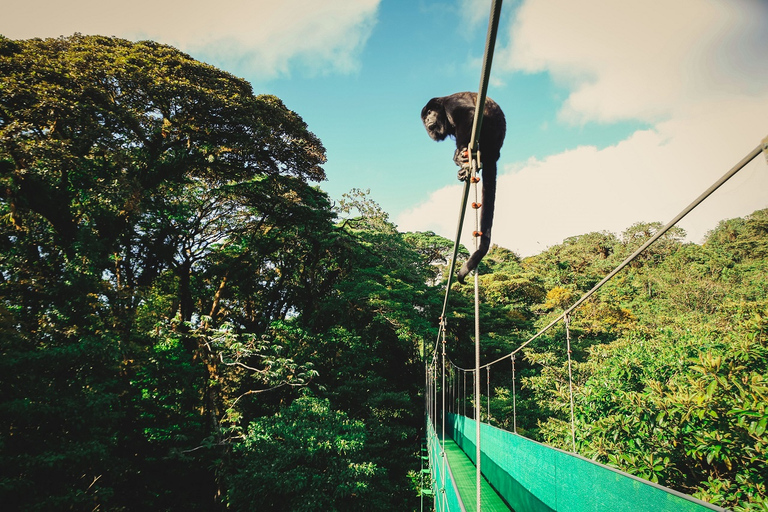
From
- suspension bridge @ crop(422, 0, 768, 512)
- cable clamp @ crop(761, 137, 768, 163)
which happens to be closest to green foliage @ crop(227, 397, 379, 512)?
suspension bridge @ crop(422, 0, 768, 512)

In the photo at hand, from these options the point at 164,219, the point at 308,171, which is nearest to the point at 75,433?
the point at 164,219

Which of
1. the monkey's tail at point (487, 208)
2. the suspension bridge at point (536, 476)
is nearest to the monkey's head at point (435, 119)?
the monkey's tail at point (487, 208)

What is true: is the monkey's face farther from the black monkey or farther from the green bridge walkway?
the green bridge walkway

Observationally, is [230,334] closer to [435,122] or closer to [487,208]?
[435,122]

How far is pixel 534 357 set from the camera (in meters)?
8.20

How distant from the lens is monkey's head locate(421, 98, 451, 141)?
148 centimetres

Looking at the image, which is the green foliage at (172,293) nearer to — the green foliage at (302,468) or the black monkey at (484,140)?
the green foliage at (302,468)

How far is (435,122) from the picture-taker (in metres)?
1.52

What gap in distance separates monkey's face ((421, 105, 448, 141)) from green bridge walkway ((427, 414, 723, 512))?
1426mm

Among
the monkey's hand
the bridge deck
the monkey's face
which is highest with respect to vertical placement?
the monkey's face

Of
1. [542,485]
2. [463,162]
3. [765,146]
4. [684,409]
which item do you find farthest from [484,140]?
[542,485]

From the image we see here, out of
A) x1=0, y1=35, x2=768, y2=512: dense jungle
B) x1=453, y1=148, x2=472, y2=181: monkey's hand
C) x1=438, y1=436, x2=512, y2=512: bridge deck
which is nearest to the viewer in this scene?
x1=453, y1=148, x2=472, y2=181: monkey's hand

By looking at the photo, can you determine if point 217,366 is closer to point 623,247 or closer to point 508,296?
point 508,296

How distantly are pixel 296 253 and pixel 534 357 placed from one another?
604 centimetres
